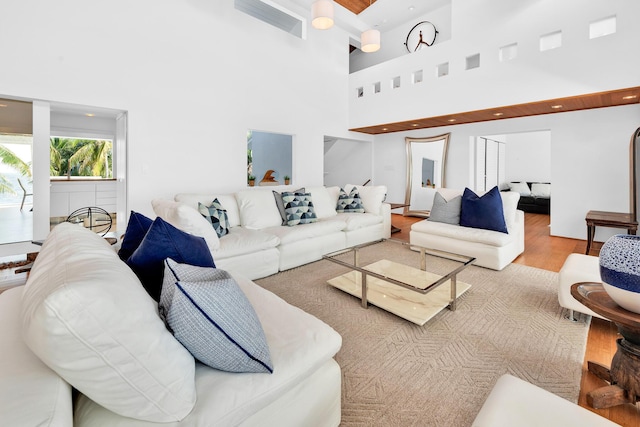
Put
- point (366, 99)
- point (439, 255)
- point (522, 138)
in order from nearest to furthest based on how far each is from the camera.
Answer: point (439, 255) < point (366, 99) < point (522, 138)

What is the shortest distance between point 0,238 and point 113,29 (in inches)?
113

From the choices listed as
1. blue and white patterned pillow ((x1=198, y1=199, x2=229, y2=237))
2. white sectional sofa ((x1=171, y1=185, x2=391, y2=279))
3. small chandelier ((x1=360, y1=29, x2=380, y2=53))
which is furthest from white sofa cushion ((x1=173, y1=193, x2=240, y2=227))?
small chandelier ((x1=360, y1=29, x2=380, y2=53))

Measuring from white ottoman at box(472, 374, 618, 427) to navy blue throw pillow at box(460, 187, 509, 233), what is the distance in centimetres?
292

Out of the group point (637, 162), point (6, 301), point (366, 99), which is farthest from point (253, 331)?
point (366, 99)

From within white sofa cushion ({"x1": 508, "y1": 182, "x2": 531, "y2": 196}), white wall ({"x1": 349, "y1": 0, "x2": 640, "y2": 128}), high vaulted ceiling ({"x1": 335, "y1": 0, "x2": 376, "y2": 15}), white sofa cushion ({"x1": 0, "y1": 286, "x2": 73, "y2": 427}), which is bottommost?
white sofa cushion ({"x1": 0, "y1": 286, "x2": 73, "y2": 427})

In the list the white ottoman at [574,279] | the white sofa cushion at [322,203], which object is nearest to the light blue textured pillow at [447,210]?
the white sofa cushion at [322,203]

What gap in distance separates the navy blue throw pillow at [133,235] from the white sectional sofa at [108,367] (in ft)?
1.75

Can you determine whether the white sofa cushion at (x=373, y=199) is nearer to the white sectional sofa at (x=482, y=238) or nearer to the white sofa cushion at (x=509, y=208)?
the white sectional sofa at (x=482, y=238)

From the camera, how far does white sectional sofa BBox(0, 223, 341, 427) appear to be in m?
0.65

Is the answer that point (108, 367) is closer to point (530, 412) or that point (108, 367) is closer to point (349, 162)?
point (530, 412)

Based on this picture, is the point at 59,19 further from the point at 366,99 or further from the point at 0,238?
the point at 366,99

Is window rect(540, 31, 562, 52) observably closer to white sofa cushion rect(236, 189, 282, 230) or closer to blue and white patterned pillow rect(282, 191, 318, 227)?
blue and white patterned pillow rect(282, 191, 318, 227)

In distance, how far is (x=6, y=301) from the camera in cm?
124

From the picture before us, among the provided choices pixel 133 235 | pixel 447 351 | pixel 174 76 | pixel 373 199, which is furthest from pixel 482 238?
pixel 174 76
